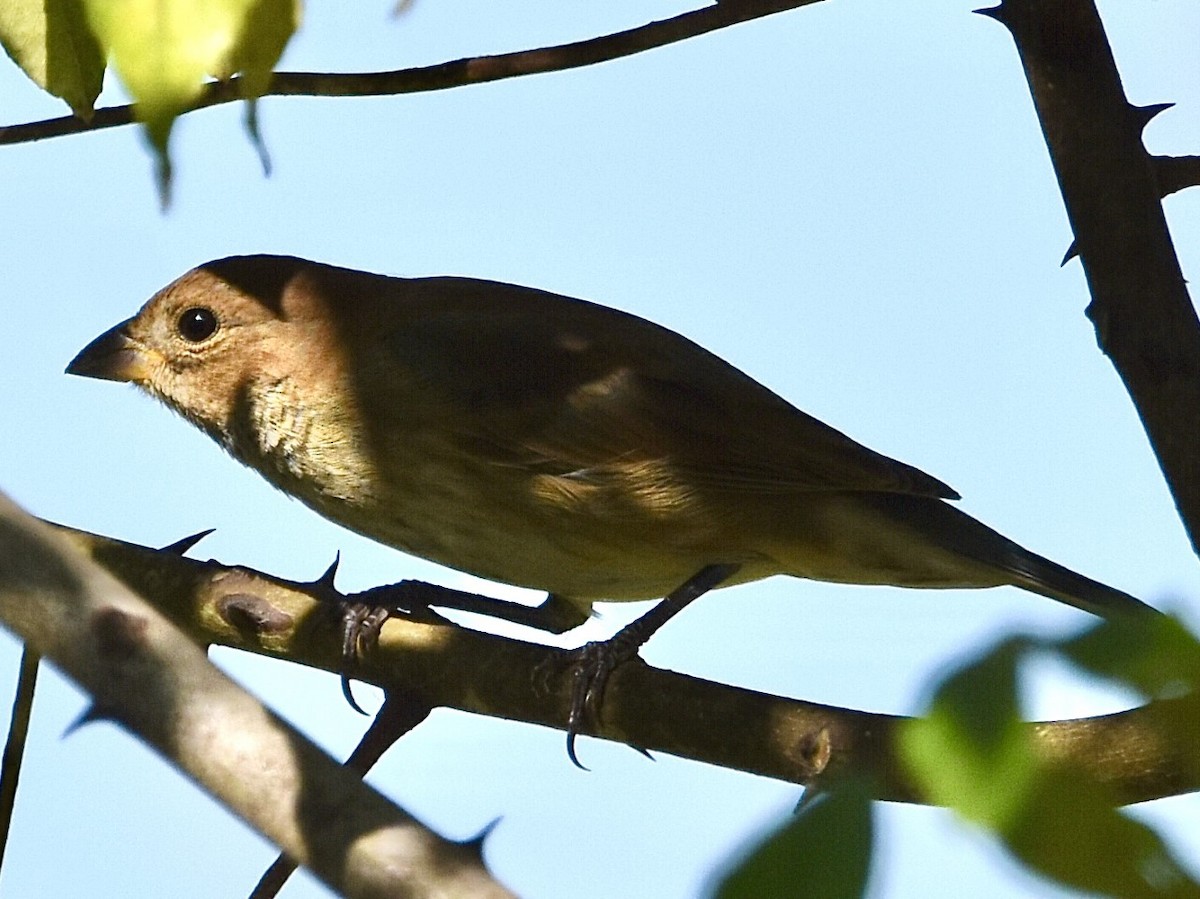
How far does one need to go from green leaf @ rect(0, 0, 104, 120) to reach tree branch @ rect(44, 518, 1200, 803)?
1.40m

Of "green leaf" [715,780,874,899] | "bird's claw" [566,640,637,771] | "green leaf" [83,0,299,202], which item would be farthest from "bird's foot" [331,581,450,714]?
"green leaf" [715,780,874,899]

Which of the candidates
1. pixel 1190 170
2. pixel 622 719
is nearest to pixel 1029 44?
pixel 1190 170

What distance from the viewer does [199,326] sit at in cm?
475

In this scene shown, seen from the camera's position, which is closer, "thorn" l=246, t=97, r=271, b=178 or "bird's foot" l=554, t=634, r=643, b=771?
"thorn" l=246, t=97, r=271, b=178

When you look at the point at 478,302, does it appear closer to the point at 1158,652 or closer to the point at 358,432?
the point at 358,432

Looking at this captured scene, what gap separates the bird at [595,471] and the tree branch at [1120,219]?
1.09m

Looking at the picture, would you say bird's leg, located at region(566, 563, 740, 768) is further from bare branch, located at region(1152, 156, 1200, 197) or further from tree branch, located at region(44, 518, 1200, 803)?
bare branch, located at region(1152, 156, 1200, 197)

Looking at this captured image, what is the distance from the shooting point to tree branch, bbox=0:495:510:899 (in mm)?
1203

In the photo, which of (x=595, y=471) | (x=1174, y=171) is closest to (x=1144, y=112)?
(x=1174, y=171)

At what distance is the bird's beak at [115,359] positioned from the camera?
4.73 meters

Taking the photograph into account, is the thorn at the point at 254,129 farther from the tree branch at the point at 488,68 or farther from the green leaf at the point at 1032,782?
the tree branch at the point at 488,68

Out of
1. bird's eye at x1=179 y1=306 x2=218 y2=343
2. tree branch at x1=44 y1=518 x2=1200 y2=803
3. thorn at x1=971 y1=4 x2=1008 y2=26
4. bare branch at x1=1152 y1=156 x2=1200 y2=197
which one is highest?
thorn at x1=971 y1=4 x2=1008 y2=26

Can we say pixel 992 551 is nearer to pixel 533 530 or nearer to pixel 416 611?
pixel 533 530

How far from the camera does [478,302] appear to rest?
4613 mm
